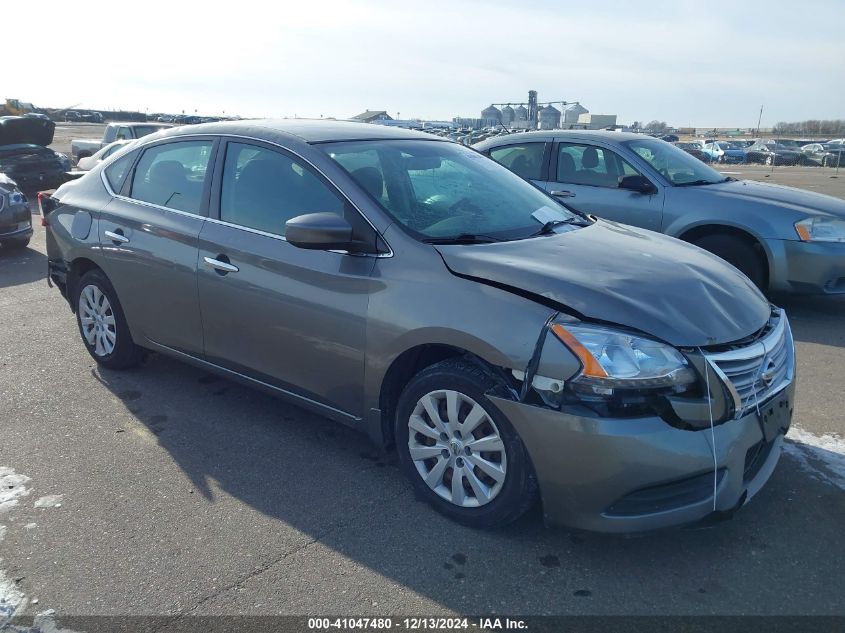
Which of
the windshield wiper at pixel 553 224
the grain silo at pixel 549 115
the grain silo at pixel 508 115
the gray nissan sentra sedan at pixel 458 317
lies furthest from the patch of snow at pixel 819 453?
the grain silo at pixel 508 115

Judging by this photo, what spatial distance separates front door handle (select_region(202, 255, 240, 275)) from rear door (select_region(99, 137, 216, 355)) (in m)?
0.14

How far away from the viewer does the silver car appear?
6344 millimetres

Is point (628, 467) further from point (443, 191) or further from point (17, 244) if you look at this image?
point (17, 244)

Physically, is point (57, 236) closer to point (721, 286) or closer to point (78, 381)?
point (78, 381)

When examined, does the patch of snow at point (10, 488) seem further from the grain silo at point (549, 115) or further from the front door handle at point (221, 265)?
the grain silo at point (549, 115)

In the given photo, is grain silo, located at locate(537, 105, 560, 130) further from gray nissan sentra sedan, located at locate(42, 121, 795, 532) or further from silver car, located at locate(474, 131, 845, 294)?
gray nissan sentra sedan, located at locate(42, 121, 795, 532)

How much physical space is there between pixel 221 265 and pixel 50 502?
1.46 m

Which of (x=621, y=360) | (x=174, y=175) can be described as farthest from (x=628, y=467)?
(x=174, y=175)

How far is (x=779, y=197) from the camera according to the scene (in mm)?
6746

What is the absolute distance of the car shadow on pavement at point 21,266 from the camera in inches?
319

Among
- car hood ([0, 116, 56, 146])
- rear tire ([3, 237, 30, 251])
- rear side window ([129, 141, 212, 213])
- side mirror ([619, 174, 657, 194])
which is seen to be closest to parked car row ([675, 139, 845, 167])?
car hood ([0, 116, 56, 146])

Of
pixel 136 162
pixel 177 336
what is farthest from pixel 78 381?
pixel 136 162

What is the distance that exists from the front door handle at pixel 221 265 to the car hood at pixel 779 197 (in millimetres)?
4804

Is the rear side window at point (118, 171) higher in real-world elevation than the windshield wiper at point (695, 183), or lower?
higher
